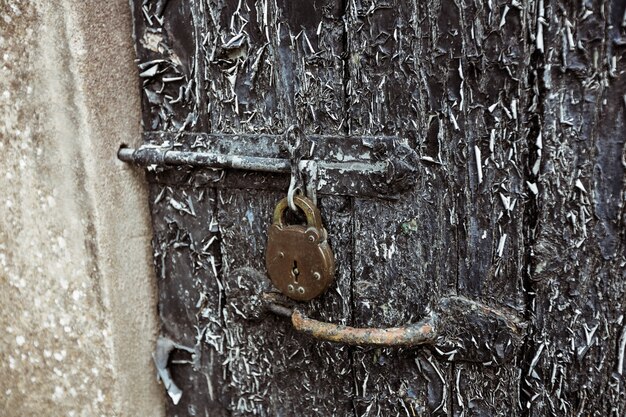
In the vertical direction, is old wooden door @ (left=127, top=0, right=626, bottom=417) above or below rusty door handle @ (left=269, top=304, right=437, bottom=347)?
above

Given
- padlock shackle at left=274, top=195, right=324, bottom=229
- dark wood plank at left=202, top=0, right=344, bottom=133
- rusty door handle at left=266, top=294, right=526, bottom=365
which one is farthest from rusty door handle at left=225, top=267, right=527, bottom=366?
dark wood plank at left=202, top=0, right=344, bottom=133

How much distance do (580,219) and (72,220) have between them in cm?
66

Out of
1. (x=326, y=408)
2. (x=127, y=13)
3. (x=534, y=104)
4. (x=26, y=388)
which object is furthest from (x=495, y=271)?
(x=26, y=388)

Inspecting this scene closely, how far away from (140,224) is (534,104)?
0.58 meters

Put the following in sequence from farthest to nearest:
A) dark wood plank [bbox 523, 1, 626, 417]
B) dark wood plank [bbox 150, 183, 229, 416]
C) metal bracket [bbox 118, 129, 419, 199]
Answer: dark wood plank [bbox 150, 183, 229, 416]
metal bracket [bbox 118, 129, 419, 199]
dark wood plank [bbox 523, 1, 626, 417]

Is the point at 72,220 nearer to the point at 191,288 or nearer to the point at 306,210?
the point at 191,288

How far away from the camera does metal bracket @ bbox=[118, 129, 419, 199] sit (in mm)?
716

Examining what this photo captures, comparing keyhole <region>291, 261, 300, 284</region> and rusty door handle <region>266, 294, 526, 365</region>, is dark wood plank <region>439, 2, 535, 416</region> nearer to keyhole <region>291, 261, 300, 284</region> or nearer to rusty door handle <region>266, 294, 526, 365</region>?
rusty door handle <region>266, 294, 526, 365</region>

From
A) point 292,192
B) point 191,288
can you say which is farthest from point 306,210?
point 191,288

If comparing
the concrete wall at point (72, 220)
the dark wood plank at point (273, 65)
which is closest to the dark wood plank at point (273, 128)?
the dark wood plank at point (273, 65)

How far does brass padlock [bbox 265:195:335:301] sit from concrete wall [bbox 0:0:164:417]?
26cm

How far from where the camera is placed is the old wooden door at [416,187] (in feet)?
2.09

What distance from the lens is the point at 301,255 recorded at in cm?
75

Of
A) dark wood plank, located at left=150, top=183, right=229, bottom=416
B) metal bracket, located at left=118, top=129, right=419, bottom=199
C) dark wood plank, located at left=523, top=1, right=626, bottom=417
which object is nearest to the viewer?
dark wood plank, located at left=523, top=1, right=626, bottom=417
